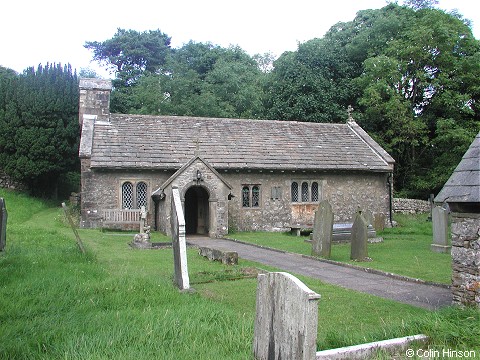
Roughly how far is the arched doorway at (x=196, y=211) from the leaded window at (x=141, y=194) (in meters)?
2.33

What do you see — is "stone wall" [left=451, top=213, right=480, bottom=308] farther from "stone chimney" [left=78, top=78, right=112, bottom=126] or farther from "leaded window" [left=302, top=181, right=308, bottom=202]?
"stone chimney" [left=78, top=78, right=112, bottom=126]

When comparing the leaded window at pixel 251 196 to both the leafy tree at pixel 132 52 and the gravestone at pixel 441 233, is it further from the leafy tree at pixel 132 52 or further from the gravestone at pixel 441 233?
the leafy tree at pixel 132 52

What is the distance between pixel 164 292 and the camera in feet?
25.3

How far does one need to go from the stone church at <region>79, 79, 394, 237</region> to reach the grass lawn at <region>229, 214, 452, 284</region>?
1710 mm

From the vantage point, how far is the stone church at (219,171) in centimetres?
2166

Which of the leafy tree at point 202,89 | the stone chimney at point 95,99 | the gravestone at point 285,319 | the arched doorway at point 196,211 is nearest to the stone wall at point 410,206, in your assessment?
the arched doorway at point 196,211

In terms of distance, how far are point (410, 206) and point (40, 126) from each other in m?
24.0

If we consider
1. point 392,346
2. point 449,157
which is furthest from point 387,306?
point 449,157

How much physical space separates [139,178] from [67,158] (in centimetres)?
1125

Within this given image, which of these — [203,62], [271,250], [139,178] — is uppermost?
[203,62]

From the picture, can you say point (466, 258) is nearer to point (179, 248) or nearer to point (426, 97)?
point (179, 248)

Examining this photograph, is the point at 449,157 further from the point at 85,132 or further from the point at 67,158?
the point at 67,158

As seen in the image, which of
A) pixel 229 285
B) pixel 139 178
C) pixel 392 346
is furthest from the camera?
pixel 139 178

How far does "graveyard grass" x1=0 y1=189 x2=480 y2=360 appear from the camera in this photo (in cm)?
523
